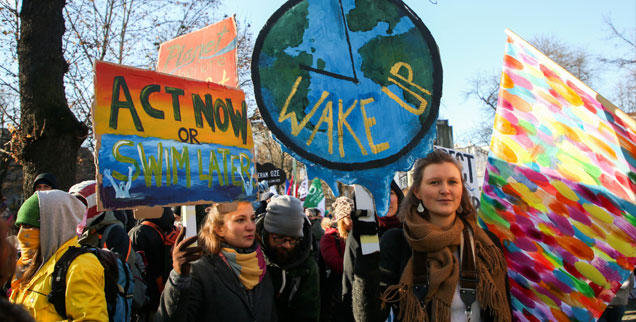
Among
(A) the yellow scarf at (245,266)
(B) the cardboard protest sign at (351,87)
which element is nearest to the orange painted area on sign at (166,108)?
(A) the yellow scarf at (245,266)

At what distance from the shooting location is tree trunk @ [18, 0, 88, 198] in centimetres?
688

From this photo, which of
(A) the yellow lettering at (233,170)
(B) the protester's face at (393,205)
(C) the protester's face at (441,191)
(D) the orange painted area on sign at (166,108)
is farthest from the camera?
(B) the protester's face at (393,205)

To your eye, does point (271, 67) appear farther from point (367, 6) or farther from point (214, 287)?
point (214, 287)

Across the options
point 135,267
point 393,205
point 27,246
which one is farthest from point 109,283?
point 393,205

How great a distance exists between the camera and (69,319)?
240 cm

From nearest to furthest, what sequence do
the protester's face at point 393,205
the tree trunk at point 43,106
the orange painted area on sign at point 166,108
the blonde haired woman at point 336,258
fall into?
the orange painted area on sign at point 166,108, the protester's face at point 393,205, the blonde haired woman at point 336,258, the tree trunk at point 43,106

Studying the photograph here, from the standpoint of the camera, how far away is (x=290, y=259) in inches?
128

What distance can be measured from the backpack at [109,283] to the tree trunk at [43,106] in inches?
186

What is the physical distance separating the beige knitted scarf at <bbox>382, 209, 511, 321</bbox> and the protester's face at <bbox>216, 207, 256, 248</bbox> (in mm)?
1050

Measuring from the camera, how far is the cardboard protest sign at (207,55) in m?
3.37

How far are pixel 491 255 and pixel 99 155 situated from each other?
196 cm

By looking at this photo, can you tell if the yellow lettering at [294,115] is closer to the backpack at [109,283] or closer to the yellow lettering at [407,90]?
the yellow lettering at [407,90]

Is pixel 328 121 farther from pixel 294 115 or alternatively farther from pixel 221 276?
pixel 221 276

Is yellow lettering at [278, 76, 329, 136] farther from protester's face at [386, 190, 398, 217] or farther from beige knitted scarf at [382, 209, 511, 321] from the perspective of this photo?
protester's face at [386, 190, 398, 217]
